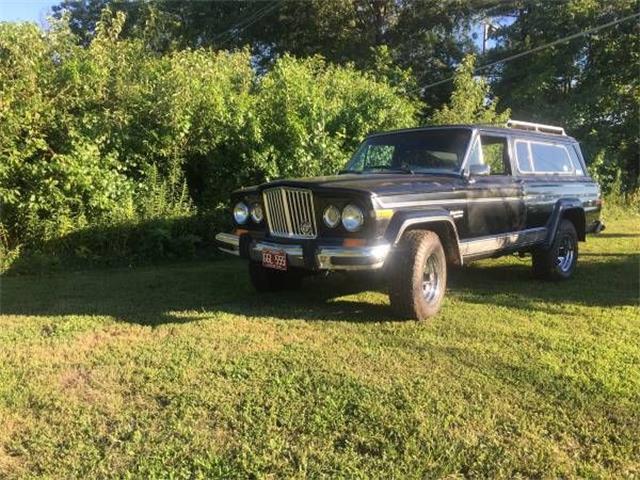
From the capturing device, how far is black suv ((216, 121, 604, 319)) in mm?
5332

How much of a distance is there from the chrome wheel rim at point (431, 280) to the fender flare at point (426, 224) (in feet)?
1.14

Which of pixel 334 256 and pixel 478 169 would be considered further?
pixel 478 169

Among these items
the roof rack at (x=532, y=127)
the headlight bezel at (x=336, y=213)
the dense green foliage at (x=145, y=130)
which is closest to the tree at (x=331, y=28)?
the dense green foliage at (x=145, y=130)

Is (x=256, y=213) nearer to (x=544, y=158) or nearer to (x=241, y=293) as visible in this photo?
(x=241, y=293)

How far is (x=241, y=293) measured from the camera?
271 inches

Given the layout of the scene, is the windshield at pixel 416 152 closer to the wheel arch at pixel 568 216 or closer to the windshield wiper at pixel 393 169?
the windshield wiper at pixel 393 169

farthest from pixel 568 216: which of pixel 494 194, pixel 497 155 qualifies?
pixel 494 194

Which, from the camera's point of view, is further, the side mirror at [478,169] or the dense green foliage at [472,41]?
the dense green foliage at [472,41]

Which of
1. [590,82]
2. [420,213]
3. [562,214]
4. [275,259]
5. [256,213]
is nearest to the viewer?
[420,213]

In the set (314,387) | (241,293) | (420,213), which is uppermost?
(420,213)

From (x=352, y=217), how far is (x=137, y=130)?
5.22m

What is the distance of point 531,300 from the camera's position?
665cm

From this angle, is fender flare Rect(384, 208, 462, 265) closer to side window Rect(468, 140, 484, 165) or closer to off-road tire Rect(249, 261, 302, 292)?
side window Rect(468, 140, 484, 165)

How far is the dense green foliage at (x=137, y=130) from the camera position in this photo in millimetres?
8156
